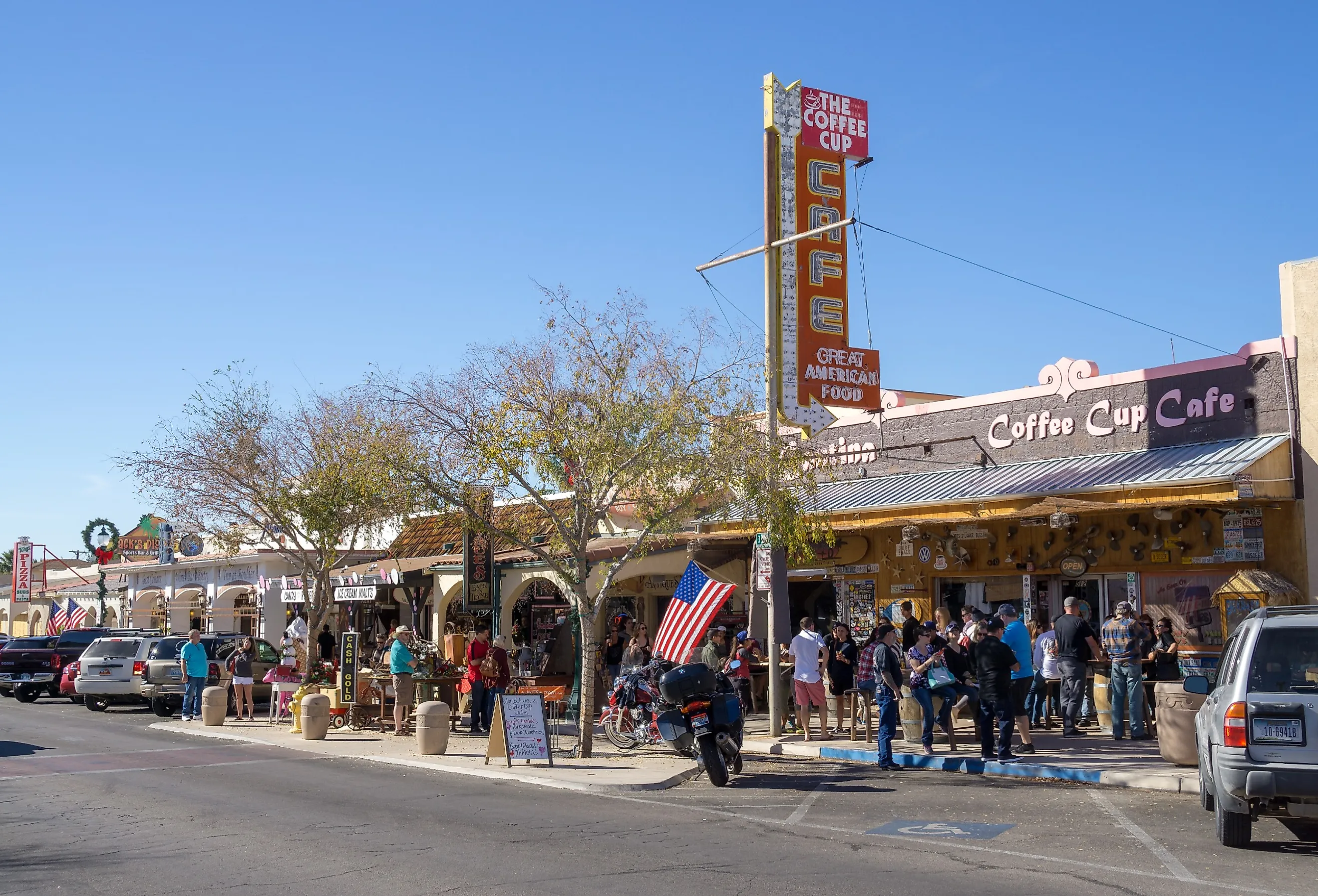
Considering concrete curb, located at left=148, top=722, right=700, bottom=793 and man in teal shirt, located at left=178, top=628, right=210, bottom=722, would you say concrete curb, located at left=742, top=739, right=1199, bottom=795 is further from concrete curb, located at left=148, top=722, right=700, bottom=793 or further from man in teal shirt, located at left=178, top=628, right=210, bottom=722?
man in teal shirt, located at left=178, top=628, right=210, bottom=722

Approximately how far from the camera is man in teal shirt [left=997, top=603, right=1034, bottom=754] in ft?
48.6

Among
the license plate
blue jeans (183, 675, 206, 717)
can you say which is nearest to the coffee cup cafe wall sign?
the license plate

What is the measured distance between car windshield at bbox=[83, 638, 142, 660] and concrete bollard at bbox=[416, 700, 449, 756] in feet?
42.3

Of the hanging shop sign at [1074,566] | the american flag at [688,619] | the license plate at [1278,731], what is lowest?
the license plate at [1278,731]

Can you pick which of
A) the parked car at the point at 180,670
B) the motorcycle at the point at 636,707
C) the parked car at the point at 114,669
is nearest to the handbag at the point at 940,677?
the motorcycle at the point at 636,707

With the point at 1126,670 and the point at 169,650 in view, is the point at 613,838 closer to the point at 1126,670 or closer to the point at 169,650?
the point at 1126,670

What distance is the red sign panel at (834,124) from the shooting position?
867 inches

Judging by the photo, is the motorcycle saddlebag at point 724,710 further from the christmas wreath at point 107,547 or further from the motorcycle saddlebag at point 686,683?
the christmas wreath at point 107,547

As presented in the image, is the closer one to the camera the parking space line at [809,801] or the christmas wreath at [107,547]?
the parking space line at [809,801]

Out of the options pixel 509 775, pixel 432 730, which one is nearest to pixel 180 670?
pixel 432 730

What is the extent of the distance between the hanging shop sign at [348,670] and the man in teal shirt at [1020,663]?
34.1ft

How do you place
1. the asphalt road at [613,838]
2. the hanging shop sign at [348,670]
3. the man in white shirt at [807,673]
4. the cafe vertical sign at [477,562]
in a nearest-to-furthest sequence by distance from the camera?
the asphalt road at [613,838] → the man in white shirt at [807,673] → the hanging shop sign at [348,670] → the cafe vertical sign at [477,562]

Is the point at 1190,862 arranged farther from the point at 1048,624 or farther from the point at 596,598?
the point at 1048,624

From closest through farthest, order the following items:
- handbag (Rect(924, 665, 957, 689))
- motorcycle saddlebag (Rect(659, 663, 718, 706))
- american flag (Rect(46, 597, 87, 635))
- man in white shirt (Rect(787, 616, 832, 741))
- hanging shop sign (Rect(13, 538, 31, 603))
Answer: motorcycle saddlebag (Rect(659, 663, 718, 706)), handbag (Rect(924, 665, 957, 689)), man in white shirt (Rect(787, 616, 832, 741)), american flag (Rect(46, 597, 87, 635)), hanging shop sign (Rect(13, 538, 31, 603))
